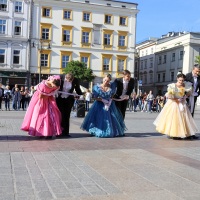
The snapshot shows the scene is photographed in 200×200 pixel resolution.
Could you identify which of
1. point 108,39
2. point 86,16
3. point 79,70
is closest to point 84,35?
point 86,16

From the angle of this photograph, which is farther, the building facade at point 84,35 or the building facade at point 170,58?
the building facade at point 170,58

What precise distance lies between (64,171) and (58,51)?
4581 cm

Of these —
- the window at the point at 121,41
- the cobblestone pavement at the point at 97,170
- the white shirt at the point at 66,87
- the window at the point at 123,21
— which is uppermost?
the window at the point at 123,21

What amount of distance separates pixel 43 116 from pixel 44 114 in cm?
6

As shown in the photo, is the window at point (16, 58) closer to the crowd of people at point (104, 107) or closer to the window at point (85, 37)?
the window at point (85, 37)

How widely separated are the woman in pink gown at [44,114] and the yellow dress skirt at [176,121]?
2800 mm

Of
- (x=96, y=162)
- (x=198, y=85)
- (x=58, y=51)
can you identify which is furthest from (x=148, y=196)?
(x=58, y=51)

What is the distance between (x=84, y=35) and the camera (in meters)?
50.7

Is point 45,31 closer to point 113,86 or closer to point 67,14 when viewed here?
point 67,14

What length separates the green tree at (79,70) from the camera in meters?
45.1

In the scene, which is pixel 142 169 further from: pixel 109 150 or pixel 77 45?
pixel 77 45

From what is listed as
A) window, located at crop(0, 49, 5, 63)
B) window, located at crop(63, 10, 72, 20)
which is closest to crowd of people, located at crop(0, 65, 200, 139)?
window, located at crop(0, 49, 5, 63)

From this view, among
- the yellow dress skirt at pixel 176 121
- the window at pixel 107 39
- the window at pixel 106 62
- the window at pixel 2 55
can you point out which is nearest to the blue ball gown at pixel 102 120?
the yellow dress skirt at pixel 176 121

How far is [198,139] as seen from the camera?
9117mm
